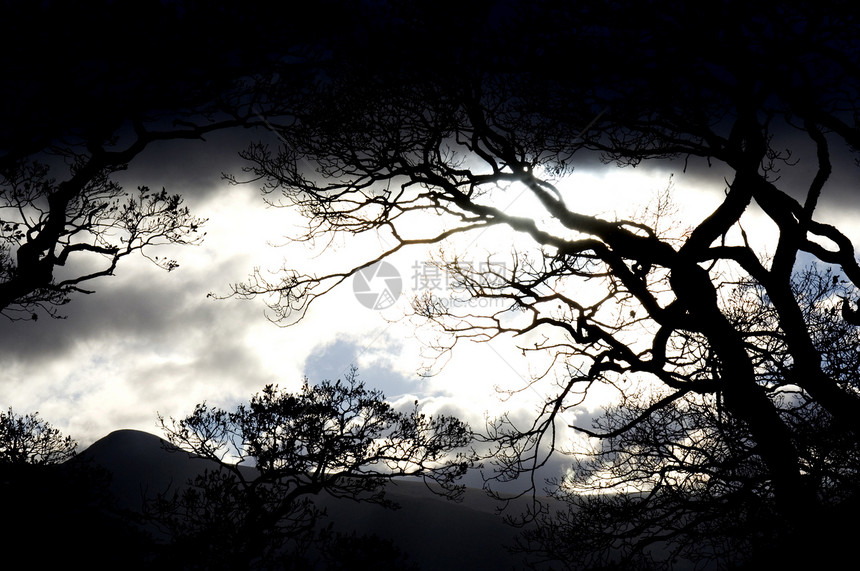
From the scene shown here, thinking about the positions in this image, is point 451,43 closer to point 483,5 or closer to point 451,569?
point 483,5

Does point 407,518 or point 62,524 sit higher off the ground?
point 62,524

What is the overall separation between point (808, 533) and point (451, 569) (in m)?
78.3

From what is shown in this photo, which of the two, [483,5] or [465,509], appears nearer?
[483,5]

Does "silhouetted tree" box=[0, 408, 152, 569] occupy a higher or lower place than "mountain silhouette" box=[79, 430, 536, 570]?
higher

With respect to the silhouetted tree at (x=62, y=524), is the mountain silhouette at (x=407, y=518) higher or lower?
lower

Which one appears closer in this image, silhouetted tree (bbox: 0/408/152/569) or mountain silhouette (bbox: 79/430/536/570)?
silhouetted tree (bbox: 0/408/152/569)

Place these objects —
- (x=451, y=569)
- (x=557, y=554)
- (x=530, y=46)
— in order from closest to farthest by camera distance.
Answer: (x=530, y=46), (x=557, y=554), (x=451, y=569)

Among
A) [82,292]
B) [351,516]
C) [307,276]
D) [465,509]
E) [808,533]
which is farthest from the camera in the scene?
[465,509]

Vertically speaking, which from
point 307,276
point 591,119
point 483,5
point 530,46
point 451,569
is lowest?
point 451,569

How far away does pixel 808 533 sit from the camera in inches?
211

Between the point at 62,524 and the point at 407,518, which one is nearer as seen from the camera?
the point at 62,524

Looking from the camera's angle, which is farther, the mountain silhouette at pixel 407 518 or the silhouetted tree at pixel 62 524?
the mountain silhouette at pixel 407 518

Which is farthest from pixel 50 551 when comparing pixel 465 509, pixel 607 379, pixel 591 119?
pixel 465 509

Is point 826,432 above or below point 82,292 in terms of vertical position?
below
